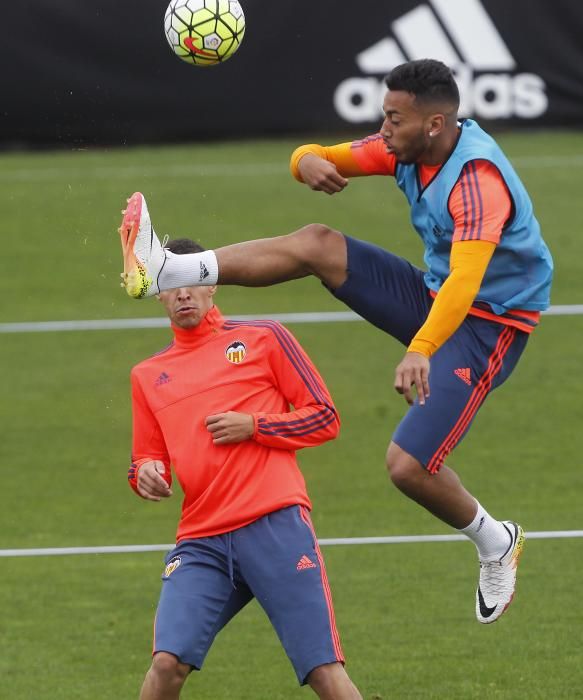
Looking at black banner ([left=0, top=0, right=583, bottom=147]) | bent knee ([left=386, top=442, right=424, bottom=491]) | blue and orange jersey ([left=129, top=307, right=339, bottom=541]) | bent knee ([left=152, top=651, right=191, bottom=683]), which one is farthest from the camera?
black banner ([left=0, top=0, right=583, bottom=147])

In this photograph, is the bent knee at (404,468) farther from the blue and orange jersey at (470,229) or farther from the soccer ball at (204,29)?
the soccer ball at (204,29)

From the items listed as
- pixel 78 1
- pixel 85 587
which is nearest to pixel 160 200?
pixel 78 1

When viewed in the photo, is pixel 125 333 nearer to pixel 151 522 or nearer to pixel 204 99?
pixel 151 522

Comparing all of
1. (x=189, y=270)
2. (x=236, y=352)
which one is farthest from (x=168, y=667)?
(x=189, y=270)

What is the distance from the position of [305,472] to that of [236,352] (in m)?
4.63

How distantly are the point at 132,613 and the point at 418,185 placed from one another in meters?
3.04

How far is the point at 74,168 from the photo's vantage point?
2011 centimetres

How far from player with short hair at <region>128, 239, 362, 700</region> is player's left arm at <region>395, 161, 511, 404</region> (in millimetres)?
429

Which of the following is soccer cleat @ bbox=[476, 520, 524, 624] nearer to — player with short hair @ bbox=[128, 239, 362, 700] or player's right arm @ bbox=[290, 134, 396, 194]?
player with short hair @ bbox=[128, 239, 362, 700]

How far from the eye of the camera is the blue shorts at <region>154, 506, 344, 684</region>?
5.93m

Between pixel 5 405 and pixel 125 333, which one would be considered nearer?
pixel 5 405

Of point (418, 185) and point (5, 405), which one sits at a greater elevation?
point (418, 185)

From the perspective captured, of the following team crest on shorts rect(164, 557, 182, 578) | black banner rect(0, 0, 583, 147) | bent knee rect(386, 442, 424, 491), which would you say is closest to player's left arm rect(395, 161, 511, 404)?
bent knee rect(386, 442, 424, 491)

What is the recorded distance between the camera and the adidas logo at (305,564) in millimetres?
6023
